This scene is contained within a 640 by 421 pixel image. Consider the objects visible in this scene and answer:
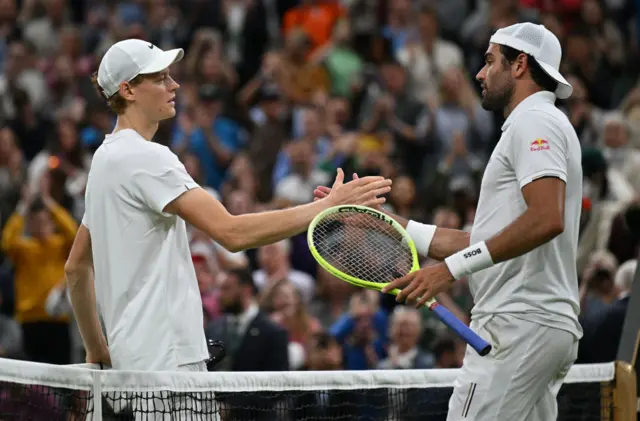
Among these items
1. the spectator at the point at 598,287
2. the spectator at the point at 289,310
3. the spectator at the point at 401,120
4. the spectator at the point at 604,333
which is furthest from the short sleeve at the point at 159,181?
the spectator at the point at 401,120

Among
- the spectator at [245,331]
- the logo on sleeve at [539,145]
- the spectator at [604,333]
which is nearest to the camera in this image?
the logo on sleeve at [539,145]

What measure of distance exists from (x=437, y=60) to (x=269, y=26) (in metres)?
2.77

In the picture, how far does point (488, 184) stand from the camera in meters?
5.86

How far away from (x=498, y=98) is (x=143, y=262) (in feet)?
5.94

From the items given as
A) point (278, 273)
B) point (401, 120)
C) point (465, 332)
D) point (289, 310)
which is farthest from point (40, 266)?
point (465, 332)

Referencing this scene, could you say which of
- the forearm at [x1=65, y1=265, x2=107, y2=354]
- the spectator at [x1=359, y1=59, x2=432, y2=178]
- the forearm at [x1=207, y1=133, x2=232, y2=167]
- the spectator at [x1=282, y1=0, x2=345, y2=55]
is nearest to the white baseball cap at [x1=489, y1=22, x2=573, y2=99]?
the forearm at [x1=65, y1=265, x2=107, y2=354]

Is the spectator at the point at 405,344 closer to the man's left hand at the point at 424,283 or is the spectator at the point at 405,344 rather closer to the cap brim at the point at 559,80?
the cap brim at the point at 559,80

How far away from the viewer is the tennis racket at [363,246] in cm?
602

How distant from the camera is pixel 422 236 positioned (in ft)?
21.3

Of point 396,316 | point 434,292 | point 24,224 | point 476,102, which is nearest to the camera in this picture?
point 434,292

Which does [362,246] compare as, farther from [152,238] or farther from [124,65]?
[124,65]

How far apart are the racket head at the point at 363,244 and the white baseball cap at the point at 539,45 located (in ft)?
3.32

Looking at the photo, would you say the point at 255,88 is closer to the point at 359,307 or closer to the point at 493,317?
the point at 359,307

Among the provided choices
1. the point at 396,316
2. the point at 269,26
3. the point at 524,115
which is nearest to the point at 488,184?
the point at 524,115
